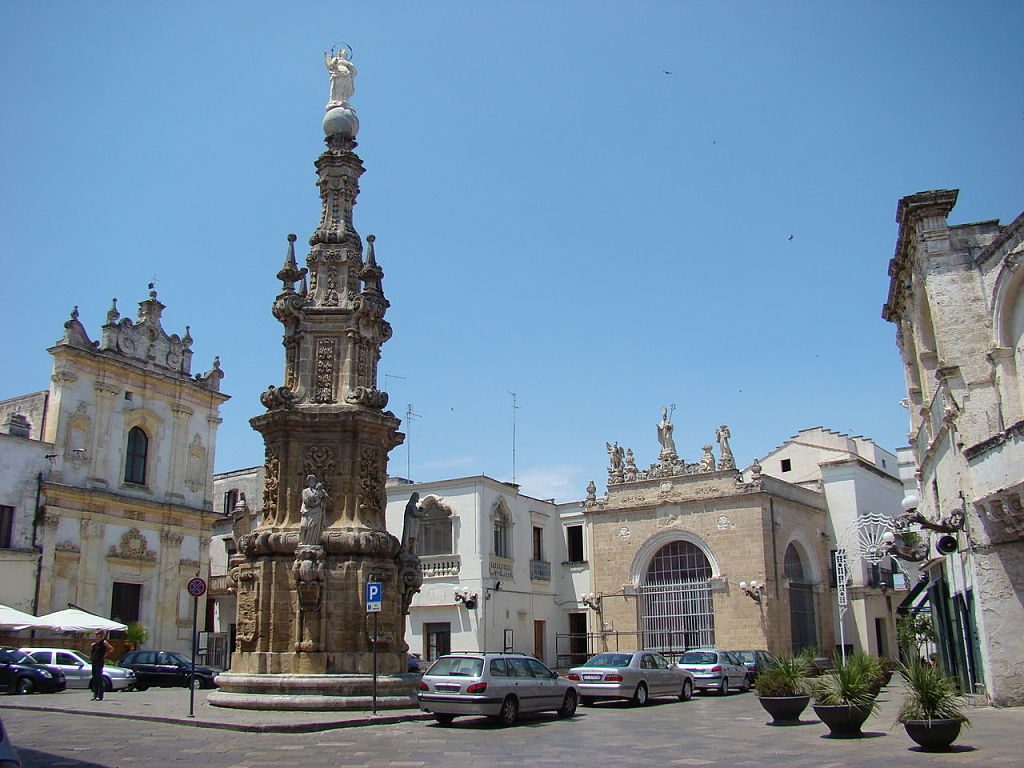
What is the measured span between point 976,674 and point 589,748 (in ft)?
31.6

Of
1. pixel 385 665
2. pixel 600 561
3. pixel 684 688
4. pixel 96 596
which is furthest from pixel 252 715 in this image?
pixel 600 561

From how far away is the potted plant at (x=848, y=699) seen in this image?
1263 centimetres

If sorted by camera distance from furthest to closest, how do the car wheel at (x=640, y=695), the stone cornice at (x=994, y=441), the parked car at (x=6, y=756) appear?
the car wheel at (x=640, y=695) → the stone cornice at (x=994, y=441) → the parked car at (x=6, y=756)

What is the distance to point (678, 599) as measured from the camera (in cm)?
3684

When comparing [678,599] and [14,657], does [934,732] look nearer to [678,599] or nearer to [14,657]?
[14,657]

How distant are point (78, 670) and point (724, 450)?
2430 cm

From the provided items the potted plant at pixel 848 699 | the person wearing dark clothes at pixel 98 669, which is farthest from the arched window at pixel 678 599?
the potted plant at pixel 848 699

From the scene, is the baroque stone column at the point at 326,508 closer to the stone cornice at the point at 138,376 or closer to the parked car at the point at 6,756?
the parked car at the point at 6,756

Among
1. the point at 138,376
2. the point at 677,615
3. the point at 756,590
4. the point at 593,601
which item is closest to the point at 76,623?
the point at 138,376

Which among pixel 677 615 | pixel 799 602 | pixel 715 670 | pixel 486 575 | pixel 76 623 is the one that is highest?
pixel 486 575

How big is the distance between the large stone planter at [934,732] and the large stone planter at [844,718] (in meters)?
1.37

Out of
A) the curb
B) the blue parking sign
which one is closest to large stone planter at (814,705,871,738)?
the curb

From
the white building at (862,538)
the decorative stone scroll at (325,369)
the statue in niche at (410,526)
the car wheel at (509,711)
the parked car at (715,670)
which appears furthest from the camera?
the white building at (862,538)

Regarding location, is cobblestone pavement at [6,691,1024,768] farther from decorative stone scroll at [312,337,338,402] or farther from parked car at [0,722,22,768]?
decorative stone scroll at [312,337,338,402]
